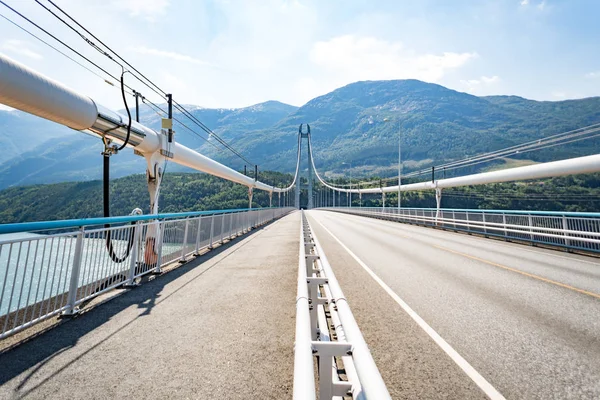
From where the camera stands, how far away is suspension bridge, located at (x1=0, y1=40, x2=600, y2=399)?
104 inches

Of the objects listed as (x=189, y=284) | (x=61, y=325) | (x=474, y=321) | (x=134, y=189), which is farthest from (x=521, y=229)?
(x=134, y=189)

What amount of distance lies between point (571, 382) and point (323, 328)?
2285 millimetres

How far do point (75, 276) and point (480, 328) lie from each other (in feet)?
19.5

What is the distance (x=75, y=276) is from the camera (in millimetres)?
4777

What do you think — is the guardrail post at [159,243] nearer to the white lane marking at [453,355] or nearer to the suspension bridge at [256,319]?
the suspension bridge at [256,319]

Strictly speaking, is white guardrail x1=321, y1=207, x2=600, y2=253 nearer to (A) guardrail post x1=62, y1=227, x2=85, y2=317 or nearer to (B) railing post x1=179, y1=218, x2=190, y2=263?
(B) railing post x1=179, y1=218, x2=190, y2=263

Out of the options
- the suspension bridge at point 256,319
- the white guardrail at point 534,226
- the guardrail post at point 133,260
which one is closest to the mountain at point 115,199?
the white guardrail at point 534,226

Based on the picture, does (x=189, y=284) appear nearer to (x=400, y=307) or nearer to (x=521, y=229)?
(x=400, y=307)

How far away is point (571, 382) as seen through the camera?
A: 8.93ft

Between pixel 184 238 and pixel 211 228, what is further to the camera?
pixel 211 228

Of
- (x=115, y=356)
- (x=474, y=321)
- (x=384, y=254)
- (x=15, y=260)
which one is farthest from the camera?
(x=384, y=254)

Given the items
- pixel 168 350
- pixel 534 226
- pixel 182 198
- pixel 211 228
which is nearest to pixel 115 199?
pixel 182 198

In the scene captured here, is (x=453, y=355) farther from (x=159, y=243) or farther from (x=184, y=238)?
(x=184, y=238)

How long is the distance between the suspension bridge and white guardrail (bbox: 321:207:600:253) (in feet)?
10.4
